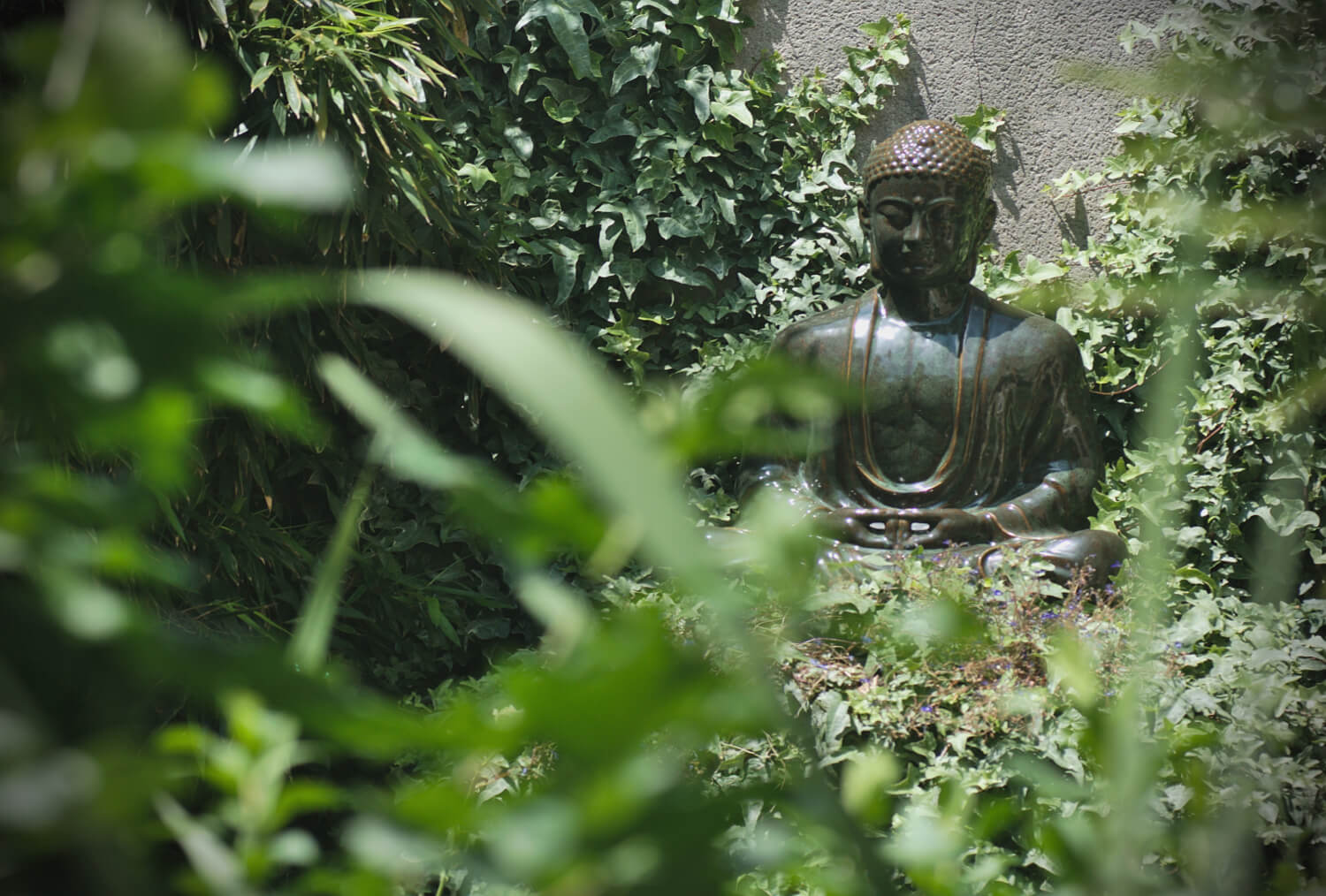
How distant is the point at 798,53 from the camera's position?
14.1 feet

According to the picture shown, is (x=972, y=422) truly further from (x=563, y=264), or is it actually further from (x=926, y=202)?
(x=563, y=264)

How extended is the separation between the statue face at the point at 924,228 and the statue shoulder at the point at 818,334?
0.21 meters

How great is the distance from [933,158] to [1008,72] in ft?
4.60

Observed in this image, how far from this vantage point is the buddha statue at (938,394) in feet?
→ 10.1

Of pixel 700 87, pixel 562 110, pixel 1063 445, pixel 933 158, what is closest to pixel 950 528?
pixel 1063 445

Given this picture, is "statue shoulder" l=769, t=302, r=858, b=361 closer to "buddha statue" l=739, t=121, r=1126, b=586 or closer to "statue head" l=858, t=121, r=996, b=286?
"buddha statue" l=739, t=121, r=1126, b=586

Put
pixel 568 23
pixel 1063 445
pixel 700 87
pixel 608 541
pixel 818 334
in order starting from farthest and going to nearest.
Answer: pixel 700 87, pixel 568 23, pixel 818 334, pixel 1063 445, pixel 608 541

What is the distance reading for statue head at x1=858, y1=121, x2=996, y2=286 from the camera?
3.08 m

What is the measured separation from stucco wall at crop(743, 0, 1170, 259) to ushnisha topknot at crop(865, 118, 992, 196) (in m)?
1.12

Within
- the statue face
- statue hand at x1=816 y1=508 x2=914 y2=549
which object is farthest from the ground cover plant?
the statue face

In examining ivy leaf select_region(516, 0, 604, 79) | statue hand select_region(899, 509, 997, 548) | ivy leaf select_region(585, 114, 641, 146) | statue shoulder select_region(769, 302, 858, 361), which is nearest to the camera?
statue hand select_region(899, 509, 997, 548)

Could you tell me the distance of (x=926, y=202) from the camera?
10.1 feet

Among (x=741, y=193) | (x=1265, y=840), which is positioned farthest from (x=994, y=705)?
(x=741, y=193)

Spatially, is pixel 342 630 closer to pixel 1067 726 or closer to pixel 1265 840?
pixel 1067 726
